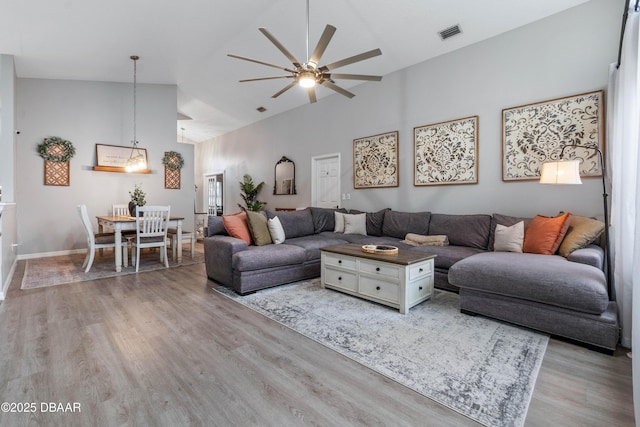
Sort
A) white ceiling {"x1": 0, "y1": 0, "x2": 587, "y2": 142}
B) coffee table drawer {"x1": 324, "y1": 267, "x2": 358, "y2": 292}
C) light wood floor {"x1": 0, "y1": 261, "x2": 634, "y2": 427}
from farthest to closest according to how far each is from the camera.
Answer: white ceiling {"x1": 0, "y1": 0, "x2": 587, "y2": 142}, coffee table drawer {"x1": 324, "y1": 267, "x2": 358, "y2": 292}, light wood floor {"x1": 0, "y1": 261, "x2": 634, "y2": 427}

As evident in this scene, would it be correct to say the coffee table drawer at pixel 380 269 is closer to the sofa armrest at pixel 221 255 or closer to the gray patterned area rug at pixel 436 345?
the gray patterned area rug at pixel 436 345

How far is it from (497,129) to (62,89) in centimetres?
764

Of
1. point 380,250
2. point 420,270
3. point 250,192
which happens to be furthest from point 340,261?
point 250,192

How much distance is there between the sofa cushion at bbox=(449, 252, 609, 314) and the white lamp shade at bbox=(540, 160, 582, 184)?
2.39 ft

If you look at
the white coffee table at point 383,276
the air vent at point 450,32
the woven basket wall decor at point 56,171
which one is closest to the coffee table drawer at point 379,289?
the white coffee table at point 383,276

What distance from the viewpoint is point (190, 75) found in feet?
20.4

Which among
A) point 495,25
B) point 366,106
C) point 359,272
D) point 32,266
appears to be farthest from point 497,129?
point 32,266

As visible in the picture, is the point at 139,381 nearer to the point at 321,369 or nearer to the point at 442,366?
the point at 321,369

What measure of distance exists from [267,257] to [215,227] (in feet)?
3.37

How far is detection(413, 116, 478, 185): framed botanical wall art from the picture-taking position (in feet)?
13.9

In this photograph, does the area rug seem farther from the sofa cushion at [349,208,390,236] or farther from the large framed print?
the sofa cushion at [349,208,390,236]

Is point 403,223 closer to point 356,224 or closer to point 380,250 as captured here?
point 356,224

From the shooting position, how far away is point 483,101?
13.4ft

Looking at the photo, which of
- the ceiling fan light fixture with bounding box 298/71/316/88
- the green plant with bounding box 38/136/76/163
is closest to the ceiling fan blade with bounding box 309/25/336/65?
the ceiling fan light fixture with bounding box 298/71/316/88
